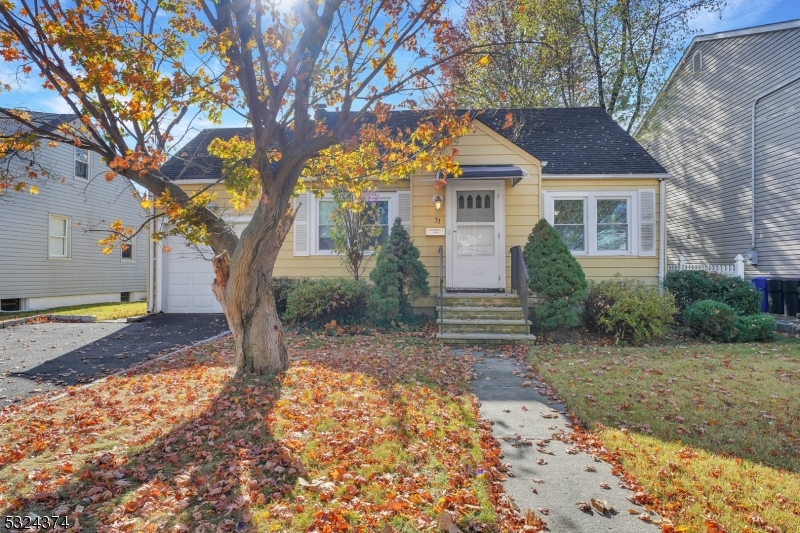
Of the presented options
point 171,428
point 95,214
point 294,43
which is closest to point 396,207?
point 294,43

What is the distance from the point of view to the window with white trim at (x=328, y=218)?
37.5 ft

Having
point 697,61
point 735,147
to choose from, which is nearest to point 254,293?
point 735,147

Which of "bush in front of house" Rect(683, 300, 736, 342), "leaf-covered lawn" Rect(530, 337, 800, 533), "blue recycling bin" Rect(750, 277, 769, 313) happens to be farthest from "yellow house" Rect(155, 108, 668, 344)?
"blue recycling bin" Rect(750, 277, 769, 313)

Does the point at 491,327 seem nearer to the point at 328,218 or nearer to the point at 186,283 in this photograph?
the point at 328,218

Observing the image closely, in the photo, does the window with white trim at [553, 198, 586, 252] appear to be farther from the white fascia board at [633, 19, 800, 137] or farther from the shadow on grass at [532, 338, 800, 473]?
the white fascia board at [633, 19, 800, 137]

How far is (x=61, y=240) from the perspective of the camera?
634 inches

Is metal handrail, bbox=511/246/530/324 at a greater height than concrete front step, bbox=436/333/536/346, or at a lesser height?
greater

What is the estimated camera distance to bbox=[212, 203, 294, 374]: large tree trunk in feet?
17.4

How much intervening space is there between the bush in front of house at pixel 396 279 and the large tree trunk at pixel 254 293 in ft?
12.8

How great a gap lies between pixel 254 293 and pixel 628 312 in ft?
22.5

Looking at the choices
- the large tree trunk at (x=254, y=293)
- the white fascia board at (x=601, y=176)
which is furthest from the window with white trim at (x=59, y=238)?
the white fascia board at (x=601, y=176)

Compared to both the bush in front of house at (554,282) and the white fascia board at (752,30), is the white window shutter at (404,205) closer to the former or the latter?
the bush in front of house at (554,282)

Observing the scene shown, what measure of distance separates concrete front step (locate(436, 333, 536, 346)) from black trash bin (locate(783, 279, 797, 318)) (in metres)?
8.09

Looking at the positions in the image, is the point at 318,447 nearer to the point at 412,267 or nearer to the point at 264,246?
the point at 264,246
